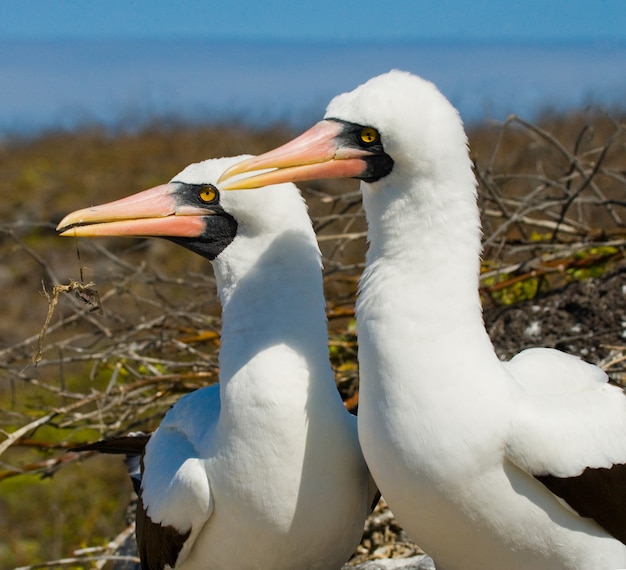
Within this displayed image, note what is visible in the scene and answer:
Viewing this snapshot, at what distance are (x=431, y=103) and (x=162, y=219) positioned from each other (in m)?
0.93

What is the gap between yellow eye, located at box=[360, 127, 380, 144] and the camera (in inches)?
114

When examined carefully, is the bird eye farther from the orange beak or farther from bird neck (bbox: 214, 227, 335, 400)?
bird neck (bbox: 214, 227, 335, 400)

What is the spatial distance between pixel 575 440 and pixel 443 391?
0.39 metres

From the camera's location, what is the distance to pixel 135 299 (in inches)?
196

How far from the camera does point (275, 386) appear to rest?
3.07 meters

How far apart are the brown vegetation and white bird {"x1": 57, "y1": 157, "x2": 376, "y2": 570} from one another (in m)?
0.46

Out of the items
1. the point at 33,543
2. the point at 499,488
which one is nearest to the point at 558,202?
the point at 499,488

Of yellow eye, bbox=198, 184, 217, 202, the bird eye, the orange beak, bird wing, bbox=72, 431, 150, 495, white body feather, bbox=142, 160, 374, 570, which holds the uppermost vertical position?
the bird eye

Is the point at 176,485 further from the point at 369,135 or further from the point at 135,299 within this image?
the point at 135,299

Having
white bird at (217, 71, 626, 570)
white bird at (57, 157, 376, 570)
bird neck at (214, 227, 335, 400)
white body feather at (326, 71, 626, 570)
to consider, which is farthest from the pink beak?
white body feather at (326, 71, 626, 570)

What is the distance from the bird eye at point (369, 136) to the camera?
291 centimetres

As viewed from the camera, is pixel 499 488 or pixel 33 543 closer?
pixel 499 488

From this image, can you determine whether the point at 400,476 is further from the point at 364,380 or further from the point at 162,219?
the point at 162,219

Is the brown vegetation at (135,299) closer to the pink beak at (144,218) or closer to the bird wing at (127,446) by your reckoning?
the pink beak at (144,218)
